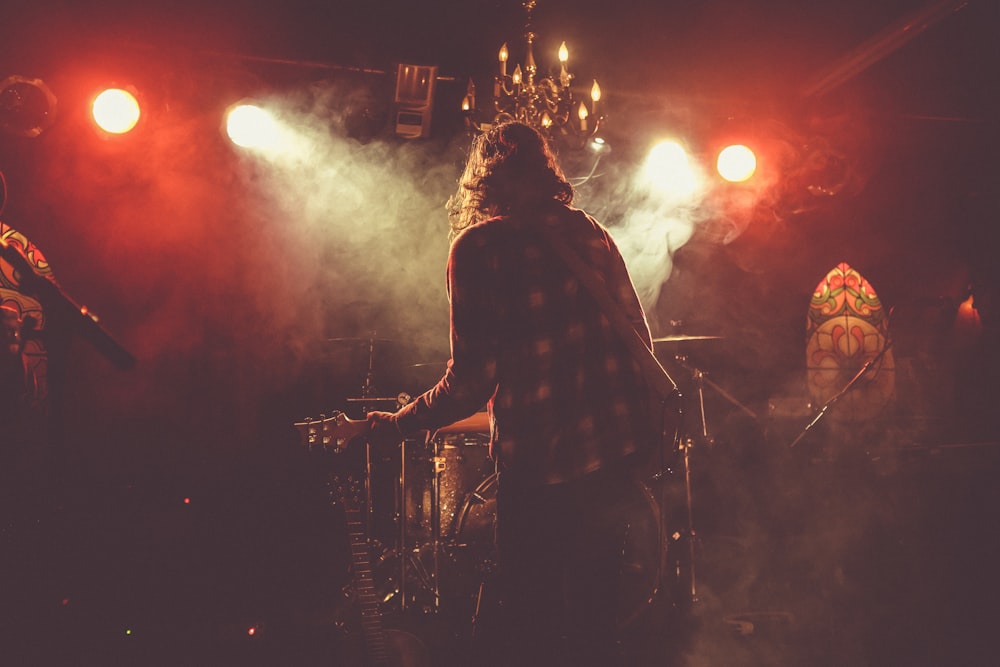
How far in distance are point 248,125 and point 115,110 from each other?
0.93 metres

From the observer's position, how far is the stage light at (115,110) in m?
4.91

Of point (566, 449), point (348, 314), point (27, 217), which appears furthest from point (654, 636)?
point (27, 217)

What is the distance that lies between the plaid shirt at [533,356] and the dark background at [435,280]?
2183mm

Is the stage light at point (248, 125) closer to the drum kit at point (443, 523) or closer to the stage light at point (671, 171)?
the drum kit at point (443, 523)

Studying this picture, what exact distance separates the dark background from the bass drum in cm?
41

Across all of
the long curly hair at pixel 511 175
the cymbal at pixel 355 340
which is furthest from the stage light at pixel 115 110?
the long curly hair at pixel 511 175

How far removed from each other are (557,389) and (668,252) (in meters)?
5.29

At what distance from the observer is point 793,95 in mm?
6797

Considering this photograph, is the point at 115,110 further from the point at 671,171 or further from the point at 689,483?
the point at 689,483

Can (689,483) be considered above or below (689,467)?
below

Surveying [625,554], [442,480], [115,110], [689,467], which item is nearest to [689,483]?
[689,467]

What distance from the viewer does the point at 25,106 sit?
188 inches

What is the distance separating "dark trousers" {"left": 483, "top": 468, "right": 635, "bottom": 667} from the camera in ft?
5.68

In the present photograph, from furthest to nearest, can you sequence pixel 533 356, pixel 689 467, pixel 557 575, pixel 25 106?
1. pixel 689 467
2. pixel 25 106
3. pixel 533 356
4. pixel 557 575
